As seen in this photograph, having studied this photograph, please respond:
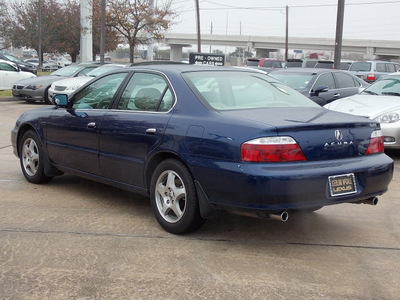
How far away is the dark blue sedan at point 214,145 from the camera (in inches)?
164

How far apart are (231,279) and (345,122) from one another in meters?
1.67

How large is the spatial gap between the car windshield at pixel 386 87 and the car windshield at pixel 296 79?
1.87 metres

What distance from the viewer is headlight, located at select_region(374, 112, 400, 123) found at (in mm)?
8766

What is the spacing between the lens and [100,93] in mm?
5848

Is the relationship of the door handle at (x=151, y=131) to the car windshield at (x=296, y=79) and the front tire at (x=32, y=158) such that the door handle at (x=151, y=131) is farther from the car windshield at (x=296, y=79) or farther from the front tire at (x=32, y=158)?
the car windshield at (x=296, y=79)

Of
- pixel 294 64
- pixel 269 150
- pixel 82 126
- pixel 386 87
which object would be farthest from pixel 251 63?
pixel 269 150

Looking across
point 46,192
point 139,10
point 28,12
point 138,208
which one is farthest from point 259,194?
point 28,12

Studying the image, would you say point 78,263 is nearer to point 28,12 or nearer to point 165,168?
point 165,168

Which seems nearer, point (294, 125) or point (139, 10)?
point (294, 125)

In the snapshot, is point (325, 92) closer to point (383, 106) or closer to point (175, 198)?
point (383, 106)

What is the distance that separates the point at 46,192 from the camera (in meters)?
6.35

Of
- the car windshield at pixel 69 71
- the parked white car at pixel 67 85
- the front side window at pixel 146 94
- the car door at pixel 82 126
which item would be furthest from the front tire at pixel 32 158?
the car windshield at pixel 69 71

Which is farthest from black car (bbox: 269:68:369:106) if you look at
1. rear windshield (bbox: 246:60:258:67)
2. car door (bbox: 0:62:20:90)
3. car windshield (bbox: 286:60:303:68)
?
car windshield (bbox: 286:60:303:68)

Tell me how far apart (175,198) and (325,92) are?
833 centimetres
